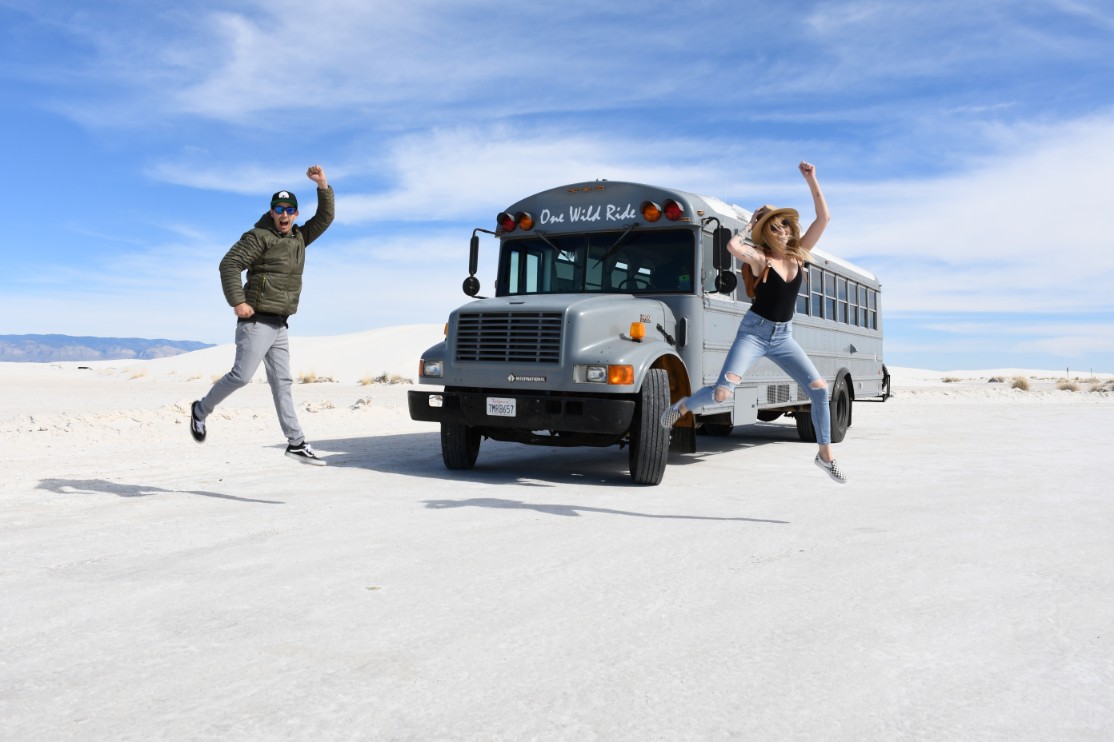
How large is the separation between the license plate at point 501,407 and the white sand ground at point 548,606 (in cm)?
62

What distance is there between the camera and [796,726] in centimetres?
268

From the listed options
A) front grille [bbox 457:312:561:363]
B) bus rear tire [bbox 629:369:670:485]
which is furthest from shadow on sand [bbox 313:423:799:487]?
front grille [bbox 457:312:561:363]

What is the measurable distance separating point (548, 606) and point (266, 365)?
4.29 metres

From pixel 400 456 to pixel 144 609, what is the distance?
635 cm

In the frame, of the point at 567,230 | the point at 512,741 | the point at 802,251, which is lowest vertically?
the point at 512,741

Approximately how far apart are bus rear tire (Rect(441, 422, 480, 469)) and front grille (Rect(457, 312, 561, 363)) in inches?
29.2

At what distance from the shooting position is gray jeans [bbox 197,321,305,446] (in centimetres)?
703

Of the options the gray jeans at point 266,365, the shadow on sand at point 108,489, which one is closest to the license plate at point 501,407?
the gray jeans at point 266,365

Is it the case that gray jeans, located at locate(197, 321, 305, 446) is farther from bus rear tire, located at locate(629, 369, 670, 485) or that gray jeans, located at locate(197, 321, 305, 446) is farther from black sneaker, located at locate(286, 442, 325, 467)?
bus rear tire, located at locate(629, 369, 670, 485)

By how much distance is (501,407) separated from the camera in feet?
27.1

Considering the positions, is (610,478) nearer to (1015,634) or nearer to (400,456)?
(400,456)

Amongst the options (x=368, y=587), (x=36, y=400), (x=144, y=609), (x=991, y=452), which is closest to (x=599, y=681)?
(x=368, y=587)

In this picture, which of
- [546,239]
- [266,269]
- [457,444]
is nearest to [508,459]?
[457,444]

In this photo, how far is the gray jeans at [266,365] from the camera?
703 centimetres
